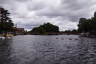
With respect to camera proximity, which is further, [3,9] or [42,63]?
[3,9]

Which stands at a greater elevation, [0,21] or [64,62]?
[0,21]

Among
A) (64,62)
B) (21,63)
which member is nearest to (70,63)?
(64,62)

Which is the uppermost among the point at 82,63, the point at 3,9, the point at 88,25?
the point at 3,9

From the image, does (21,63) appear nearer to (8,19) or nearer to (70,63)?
(70,63)

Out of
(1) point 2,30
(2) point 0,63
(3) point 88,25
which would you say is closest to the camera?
(2) point 0,63

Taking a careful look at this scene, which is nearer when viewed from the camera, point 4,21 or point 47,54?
point 47,54

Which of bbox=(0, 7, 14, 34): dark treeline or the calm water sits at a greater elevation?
bbox=(0, 7, 14, 34): dark treeline

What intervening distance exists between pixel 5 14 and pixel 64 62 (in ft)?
385

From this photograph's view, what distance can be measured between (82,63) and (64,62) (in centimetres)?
230

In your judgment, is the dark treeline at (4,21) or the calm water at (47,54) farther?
the dark treeline at (4,21)

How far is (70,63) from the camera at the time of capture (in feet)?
71.2

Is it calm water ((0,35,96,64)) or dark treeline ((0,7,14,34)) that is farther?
dark treeline ((0,7,14,34))

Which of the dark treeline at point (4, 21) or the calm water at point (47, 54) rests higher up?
the dark treeline at point (4, 21)

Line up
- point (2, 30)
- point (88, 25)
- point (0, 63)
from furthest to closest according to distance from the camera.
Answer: point (88, 25)
point (2, 30)
point (0, 63)
